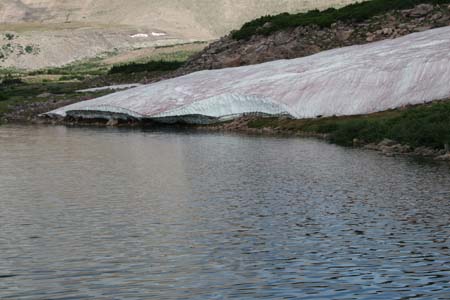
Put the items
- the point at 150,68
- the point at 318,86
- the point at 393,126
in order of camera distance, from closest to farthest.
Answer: the point at 393,126 < the point at 318,86 < the point at 150,68

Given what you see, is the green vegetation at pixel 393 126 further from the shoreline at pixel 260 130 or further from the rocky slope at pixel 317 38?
the rocky slope at pixel 317 38

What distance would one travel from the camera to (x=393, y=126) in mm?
53844

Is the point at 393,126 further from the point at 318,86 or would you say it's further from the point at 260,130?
the point at 260,130

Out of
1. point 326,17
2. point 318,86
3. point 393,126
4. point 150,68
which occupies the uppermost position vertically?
point 326,17

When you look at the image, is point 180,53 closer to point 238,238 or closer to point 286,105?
point 286,105

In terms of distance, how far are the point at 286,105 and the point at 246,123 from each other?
160 inches

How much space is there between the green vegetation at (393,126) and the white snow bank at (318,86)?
157 centimetres

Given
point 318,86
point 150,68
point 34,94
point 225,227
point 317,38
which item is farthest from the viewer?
point 150,68

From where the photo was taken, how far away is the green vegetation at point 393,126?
1946 inches

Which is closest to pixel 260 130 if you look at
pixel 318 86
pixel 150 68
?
pixel 318 86

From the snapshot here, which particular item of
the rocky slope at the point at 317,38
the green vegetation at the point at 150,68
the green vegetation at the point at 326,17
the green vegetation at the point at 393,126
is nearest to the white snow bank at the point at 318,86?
the green vegetation at the point at 393,126

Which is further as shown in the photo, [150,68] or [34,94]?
[150,68]

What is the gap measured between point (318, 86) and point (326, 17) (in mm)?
30623

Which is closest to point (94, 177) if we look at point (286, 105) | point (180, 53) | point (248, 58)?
point (286, 105)
